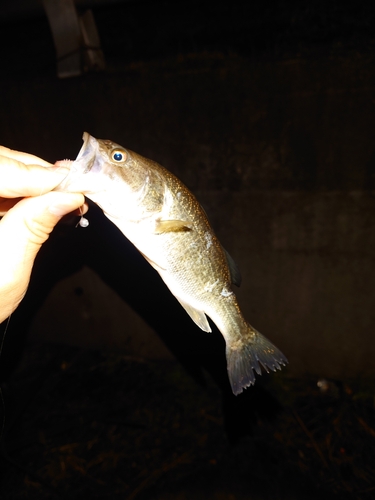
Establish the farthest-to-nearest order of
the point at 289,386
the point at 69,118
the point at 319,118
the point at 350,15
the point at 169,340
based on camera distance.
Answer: the point at 169,340, the point at 289,386, the point at 69,118, the point at 350,15, the point at 319,118

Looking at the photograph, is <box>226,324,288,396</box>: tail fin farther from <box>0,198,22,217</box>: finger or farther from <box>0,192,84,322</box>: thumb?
<box>0,198,22,217</box>: finger

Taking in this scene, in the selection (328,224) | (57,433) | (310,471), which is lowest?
(310,471)

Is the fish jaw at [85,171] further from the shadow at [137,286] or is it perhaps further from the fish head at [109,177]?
the shadow at [137,286]

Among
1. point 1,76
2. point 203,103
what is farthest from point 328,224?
point 1,76

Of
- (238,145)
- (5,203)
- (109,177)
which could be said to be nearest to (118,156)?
(109,177)

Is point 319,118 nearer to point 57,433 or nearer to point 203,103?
point 203,103

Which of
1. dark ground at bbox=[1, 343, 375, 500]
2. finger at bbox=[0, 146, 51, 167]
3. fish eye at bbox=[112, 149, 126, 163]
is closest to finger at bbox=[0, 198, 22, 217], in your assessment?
finger at bbox=[0, 146, 51, 167]

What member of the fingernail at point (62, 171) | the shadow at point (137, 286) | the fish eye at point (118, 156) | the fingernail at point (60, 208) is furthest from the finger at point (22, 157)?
the shadow at point (137, 286)
